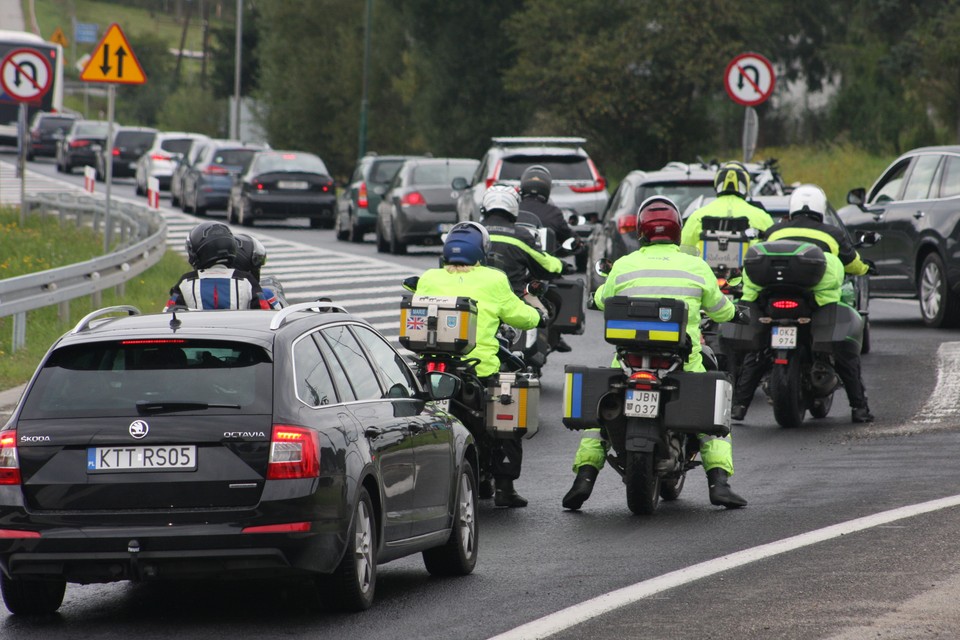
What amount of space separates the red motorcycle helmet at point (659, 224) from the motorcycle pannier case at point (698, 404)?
2.75 feet

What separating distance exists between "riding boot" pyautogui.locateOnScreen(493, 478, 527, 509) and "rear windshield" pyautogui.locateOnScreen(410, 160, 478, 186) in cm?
2116

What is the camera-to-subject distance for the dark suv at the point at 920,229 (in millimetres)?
20062

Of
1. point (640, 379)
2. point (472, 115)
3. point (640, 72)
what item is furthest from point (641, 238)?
point (472, 115)

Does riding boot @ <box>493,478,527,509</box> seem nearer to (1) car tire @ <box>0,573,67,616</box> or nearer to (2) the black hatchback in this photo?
(2) the black hatchback

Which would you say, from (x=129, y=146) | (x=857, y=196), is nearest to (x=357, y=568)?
(x=857, y=196)

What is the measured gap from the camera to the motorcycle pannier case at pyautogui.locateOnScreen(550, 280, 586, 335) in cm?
1536

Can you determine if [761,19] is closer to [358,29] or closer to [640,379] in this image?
[358,29]

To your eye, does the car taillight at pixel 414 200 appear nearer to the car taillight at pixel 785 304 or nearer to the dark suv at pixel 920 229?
the dark suv at pixel 920 229

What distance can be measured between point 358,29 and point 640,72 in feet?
71.6

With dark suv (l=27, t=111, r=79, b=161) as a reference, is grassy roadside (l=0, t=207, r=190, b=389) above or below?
below

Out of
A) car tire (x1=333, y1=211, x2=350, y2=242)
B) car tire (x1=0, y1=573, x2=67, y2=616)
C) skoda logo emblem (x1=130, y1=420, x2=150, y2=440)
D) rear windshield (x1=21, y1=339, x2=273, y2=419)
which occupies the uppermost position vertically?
rear windshield (x1=21, y1=339, x2=273, y2=419)

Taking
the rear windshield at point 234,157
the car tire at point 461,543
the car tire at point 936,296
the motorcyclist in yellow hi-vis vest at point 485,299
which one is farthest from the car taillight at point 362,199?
the car tire at point 461,543

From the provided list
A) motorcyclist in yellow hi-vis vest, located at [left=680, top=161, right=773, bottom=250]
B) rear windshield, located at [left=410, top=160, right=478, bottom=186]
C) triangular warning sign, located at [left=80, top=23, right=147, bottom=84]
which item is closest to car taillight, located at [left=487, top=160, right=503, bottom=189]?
rear windshield, located at [left=410, top=160, right=478, bottom=186]

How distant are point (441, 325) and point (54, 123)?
63691 millimetres
